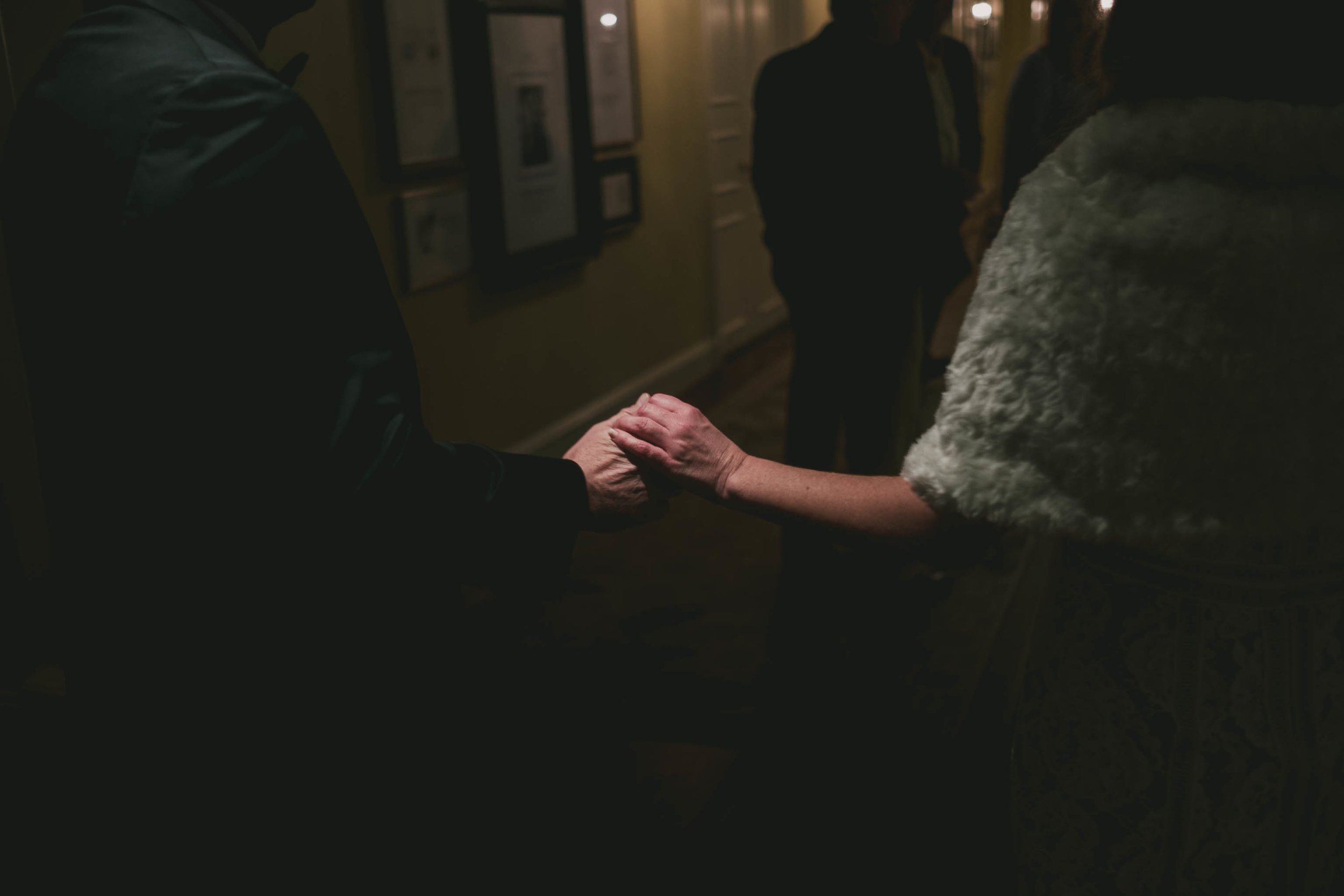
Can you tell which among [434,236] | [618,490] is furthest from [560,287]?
[618,490]

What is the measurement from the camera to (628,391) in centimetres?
516

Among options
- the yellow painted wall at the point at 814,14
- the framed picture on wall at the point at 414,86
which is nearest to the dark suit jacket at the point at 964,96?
the framed picture on wall at the point at 414,86

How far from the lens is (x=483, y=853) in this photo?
1.90 meters

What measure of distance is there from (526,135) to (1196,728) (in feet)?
11.6

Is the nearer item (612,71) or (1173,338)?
(1173,338)

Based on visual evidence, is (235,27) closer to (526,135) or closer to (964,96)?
(964,96)

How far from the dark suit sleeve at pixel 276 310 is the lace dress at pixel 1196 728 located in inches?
25.7

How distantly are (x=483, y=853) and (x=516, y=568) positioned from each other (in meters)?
0.93

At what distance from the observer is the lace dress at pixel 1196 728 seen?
983 millimetres

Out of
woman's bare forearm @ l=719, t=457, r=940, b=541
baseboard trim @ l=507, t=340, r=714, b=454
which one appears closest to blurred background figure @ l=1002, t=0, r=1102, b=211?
baseboard trim @ l=507, t=340, r=714, b=454

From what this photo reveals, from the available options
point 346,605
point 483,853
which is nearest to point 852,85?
point 483,853

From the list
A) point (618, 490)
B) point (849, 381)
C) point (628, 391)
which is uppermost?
point (618, 490)

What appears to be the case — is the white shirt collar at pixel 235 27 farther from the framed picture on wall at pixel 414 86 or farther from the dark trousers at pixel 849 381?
the framed picture on wall at pixel 414 86

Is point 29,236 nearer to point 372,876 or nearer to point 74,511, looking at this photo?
point 74,511
